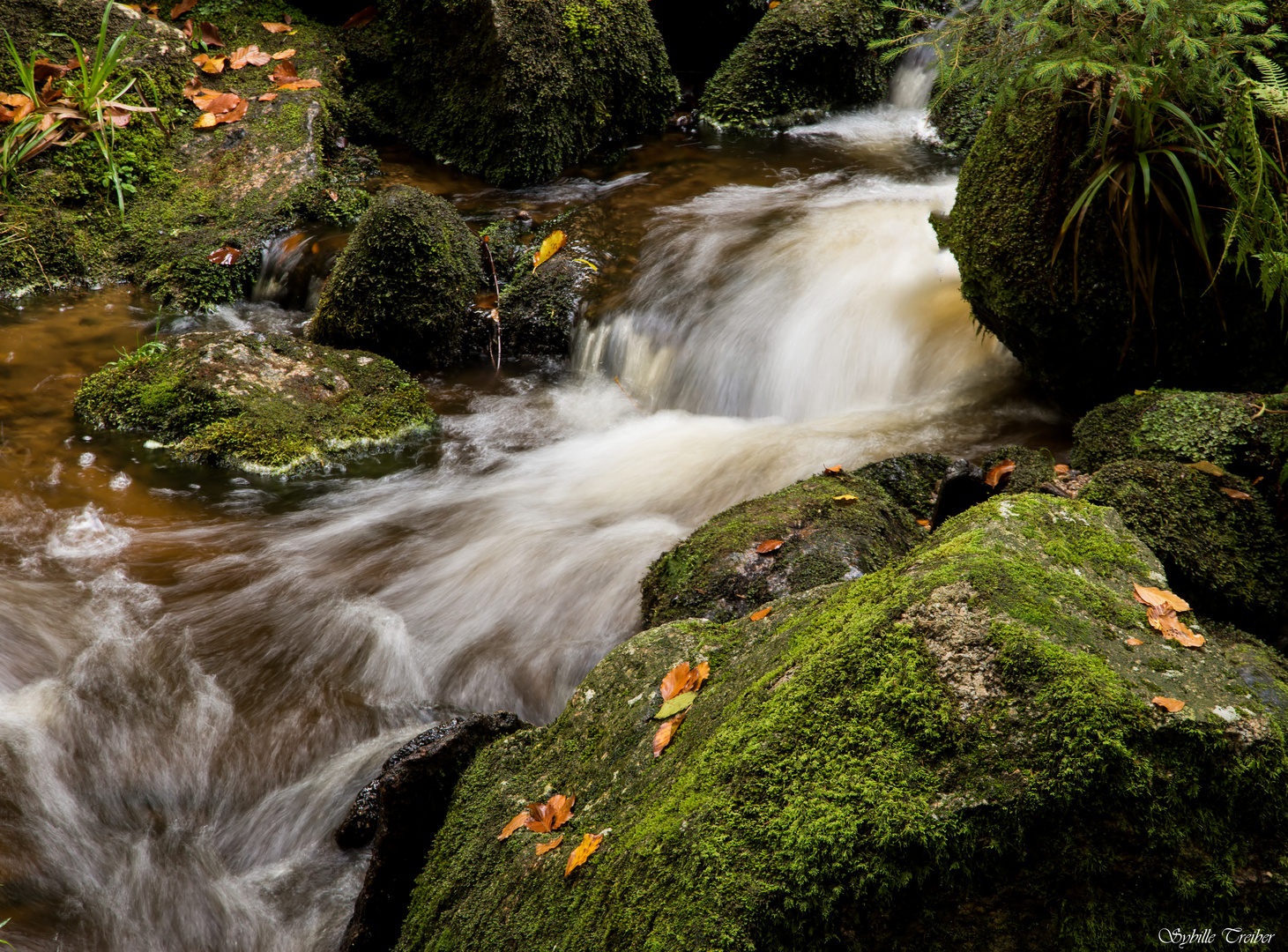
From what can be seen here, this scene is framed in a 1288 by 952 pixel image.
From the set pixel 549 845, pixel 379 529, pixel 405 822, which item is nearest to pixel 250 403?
pixel 379 529

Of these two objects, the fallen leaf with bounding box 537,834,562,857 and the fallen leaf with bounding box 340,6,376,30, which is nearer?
the fallen leaf with bounding box 537,834,562,857

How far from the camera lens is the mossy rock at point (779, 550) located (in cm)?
353

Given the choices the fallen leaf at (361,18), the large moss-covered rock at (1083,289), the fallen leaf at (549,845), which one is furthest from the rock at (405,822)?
the fallen leaf at (361,18)

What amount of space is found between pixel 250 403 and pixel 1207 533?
568 centimetres

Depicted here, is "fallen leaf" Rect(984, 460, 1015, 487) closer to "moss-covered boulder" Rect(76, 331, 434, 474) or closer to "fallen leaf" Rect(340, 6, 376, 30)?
"moss-covered boulder" Rect(76, 331, 434, 474)

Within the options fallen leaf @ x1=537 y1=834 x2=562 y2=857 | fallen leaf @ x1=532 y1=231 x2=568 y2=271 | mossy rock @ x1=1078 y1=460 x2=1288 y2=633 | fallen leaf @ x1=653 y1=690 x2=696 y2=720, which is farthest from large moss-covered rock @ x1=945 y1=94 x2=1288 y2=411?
fallen leaf @ x1=537 y1=834 x2=562 y2=857

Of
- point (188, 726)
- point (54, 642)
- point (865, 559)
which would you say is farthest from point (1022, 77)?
point (54, 642)

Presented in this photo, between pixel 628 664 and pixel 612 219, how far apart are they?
6422 mm

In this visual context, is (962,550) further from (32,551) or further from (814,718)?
(32,551)

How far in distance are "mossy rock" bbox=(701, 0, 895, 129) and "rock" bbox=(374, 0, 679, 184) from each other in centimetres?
102

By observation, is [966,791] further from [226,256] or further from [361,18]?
[361,18]

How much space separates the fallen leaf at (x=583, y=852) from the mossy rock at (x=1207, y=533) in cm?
234

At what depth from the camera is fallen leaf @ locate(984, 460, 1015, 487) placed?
4285mm

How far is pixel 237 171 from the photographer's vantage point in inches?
322
